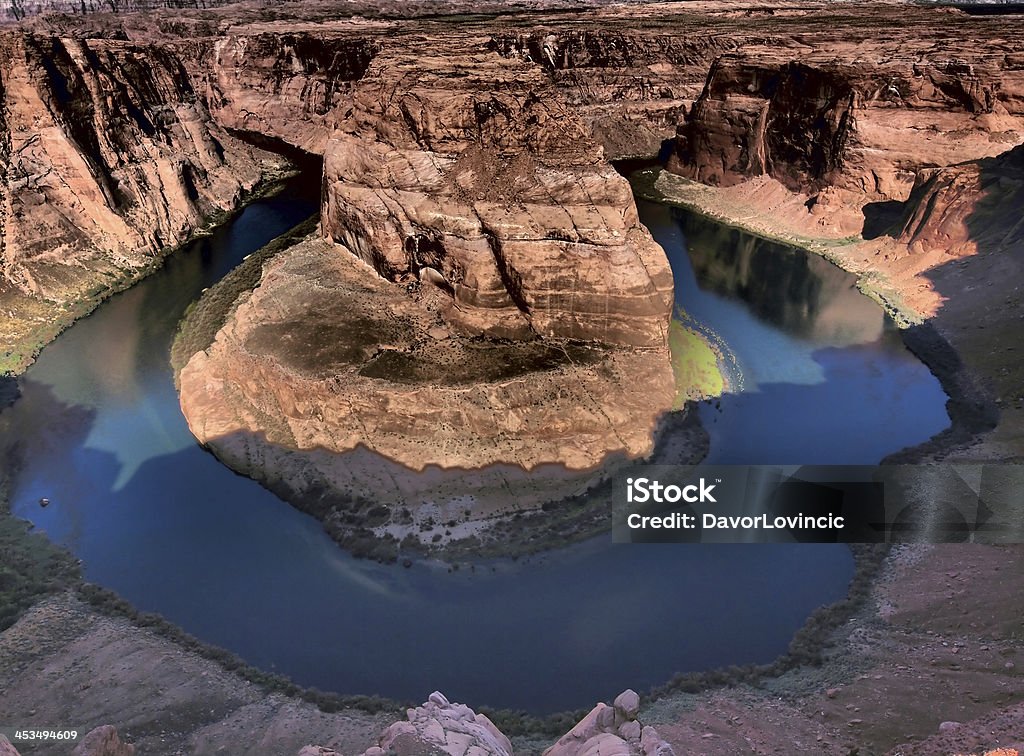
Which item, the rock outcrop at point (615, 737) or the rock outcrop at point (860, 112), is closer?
the rock outcrop at point (615, 737)

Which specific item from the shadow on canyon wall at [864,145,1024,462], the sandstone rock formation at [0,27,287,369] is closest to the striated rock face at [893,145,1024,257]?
the shadow on canyon wall at [864,145,1024,462]

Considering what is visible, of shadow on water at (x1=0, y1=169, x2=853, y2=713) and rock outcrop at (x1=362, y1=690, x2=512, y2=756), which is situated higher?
rock outcrop at (x1=362, y1=690, x2=512, y2=756)

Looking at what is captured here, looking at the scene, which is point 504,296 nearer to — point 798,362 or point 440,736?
point 798,362

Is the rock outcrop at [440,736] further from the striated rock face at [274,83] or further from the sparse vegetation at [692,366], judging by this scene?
the striated rock face at [274,83]

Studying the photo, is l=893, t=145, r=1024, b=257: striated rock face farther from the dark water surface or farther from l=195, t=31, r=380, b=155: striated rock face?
l=195, t=31, r=380, b=155: striated rock face

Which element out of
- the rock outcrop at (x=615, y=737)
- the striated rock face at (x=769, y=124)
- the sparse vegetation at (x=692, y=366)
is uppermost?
the striated rock face at (x=769, y=124)

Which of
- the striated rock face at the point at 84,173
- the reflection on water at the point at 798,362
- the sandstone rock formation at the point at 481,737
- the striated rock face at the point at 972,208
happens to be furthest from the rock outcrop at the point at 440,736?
the striated rock face at the point at 972,208

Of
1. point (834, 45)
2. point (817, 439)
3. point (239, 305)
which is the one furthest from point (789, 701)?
point (834, 45)
